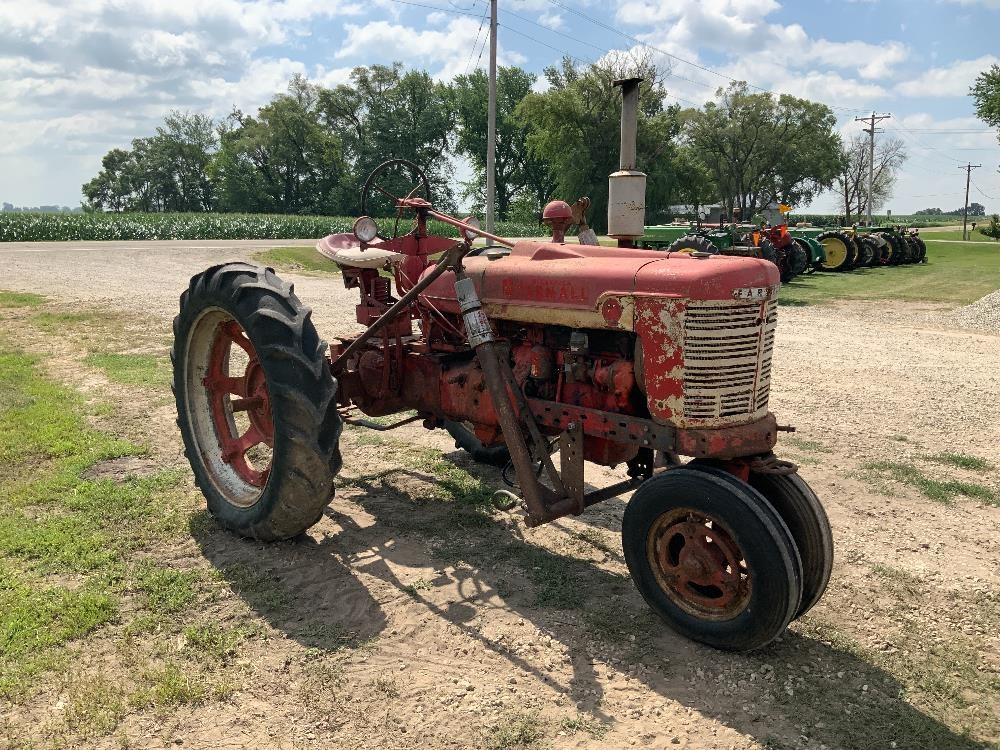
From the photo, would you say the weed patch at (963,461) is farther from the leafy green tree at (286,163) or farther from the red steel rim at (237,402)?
the leafy green tree at (286,163)

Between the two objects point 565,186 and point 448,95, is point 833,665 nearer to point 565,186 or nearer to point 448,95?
point 565,186

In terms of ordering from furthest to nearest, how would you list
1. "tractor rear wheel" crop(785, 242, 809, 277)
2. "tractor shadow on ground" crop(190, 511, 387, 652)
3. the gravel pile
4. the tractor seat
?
"tractor rear wheel" crop(785, 242, 809, 277), the gravel pile, the tractor seat, "tractor shadow on ground" crop(190, 511, 387, 652)

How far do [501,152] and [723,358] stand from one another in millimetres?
62430

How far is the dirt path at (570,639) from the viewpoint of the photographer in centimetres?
269

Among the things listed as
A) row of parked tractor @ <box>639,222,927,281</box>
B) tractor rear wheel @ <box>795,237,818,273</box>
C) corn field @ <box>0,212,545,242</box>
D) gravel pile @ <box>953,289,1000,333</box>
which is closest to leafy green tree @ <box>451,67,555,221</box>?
corn field @ <box>0,212,545,242</box>

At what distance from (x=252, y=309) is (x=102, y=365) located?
5.30m

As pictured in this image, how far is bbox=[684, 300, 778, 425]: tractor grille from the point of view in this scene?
10.1 ft

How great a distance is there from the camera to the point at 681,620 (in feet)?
10.5

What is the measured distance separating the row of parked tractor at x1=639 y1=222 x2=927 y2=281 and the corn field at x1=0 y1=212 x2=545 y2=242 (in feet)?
44.1

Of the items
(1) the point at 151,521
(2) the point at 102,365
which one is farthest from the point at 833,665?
(2) the point at 102,365

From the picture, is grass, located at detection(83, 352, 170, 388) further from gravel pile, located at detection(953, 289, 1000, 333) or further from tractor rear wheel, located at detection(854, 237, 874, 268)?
tractor rear wheel, located at detection(854, 237, 874, 268)

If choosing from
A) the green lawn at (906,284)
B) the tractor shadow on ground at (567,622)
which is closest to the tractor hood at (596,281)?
the tractor shadow on ground at (567,622)

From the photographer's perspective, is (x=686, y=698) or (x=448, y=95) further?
(x=448, y=95)

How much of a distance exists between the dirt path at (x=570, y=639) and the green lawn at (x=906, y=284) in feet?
39.3
